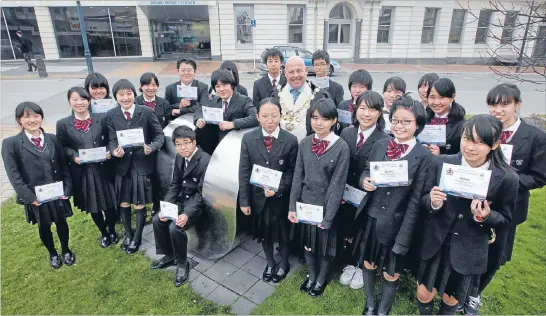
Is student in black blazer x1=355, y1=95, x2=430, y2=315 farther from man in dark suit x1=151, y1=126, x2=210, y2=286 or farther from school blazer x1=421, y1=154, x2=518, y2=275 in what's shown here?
man in dark suit x1=151, y1=126, x2=210, y2=286

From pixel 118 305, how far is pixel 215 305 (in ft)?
3.43

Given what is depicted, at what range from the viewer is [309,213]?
335 centimetres

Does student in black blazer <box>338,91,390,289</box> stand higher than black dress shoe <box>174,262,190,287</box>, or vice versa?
student in black blazer <box>338,91,390,289</box>

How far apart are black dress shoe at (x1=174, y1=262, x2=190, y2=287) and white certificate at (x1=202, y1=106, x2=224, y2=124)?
1.80 meters

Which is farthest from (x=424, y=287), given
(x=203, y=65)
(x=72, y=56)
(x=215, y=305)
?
(x=72, y=56)

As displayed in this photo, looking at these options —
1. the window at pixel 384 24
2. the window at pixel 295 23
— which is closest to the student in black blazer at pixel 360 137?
the window at pixel 295 23

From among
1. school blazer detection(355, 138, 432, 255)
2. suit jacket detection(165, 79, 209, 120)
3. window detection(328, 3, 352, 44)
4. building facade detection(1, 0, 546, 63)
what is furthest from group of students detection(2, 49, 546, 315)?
window detection(328, 3, 352, 44)

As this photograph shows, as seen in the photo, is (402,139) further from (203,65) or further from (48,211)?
(203,65)

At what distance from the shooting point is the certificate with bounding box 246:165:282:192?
11.2 ft

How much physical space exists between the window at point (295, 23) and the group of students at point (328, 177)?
780 inches

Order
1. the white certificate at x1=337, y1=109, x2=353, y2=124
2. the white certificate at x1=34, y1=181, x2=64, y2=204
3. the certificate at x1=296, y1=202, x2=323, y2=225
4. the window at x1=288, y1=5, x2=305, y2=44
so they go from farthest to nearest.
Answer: the window at x1=288, y1=5, x2=305, y2=44 < the white certificate at x1=337, y1=109, x2=353, y2=124 < the white certificate at x1=34, y1=181, x2=64, y2=204 < the certificate at x1=296, y1=202, x2=323, y2=225

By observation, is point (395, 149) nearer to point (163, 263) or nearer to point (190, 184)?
point (190, 184)

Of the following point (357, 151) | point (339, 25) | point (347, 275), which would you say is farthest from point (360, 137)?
point (339, 25)

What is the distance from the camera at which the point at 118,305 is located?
3.72 meters
